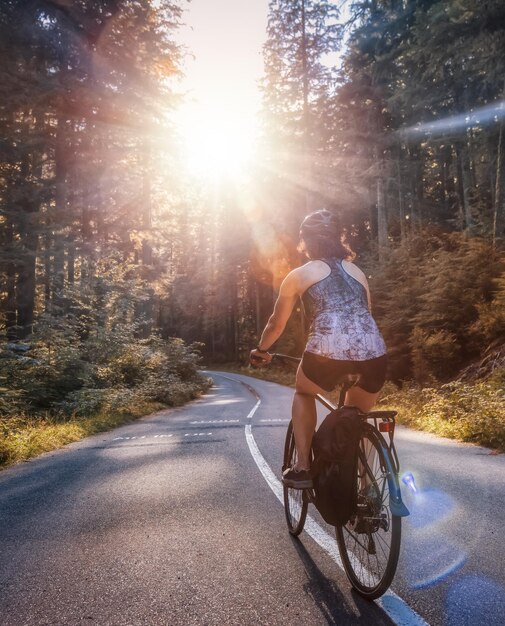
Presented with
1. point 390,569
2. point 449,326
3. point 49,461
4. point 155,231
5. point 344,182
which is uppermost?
point 344,182

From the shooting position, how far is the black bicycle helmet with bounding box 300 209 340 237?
376 cm

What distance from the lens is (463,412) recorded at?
384 inches

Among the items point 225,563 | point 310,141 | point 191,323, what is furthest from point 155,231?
point 191,323

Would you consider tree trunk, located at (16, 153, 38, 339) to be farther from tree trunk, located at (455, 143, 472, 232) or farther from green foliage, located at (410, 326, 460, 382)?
tree trunk, located at (455, 143, 472, 232)

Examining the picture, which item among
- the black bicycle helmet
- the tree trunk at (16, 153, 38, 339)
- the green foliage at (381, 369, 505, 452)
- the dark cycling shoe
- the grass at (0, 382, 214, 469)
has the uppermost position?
the tree trunk at (16, 153, 38, 339)

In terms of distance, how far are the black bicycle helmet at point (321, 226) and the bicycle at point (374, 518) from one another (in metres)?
1.19

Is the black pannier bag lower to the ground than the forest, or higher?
lower

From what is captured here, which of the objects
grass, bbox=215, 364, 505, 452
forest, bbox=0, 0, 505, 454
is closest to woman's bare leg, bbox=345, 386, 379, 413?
grass, bbox=215, 364, 505, 452

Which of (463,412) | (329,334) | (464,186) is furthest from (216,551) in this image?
(464,186)

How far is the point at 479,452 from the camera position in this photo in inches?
287

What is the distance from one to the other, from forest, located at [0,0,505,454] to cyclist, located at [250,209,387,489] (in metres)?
7.58

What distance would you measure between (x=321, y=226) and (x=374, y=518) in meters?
2.13

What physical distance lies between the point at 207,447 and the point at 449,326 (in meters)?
11.1

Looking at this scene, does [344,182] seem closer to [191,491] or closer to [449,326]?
[449,326]
